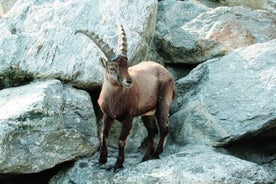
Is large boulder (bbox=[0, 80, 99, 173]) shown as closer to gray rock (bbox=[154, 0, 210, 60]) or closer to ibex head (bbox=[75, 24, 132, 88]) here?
ibex head (bbox=[75, 24, 132, 88])

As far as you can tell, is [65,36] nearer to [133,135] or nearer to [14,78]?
[14,78]

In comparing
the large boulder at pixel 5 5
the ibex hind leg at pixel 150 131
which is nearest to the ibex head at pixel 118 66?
the ibex hind leg at pixel 150 131

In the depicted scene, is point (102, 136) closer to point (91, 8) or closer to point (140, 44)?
point (140, 44)

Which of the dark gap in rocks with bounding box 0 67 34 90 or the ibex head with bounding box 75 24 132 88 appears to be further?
the dark gap in rocks with bounding box 0 67 34 90

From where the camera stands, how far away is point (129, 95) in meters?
8.76

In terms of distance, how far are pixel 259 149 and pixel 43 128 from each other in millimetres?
4010

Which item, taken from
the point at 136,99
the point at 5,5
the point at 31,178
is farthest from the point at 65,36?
the point at 5,5

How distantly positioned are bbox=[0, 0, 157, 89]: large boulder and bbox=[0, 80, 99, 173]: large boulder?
546 millimetres

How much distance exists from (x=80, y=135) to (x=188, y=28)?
4.71m

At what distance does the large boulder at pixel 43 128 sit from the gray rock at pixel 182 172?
0.41m

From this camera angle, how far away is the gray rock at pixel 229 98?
9.42 meters

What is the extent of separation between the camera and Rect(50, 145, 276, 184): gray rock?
816 cm

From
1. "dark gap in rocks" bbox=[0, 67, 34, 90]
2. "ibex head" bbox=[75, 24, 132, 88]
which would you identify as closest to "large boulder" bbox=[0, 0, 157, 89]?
"dark gap in rocks" bbox=[0, 67, 34, 90]

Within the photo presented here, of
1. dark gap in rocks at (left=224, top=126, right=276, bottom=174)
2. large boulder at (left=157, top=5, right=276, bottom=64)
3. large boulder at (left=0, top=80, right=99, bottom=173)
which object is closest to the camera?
large boulder at (left=0, top=80, right=99, bottom=173)
